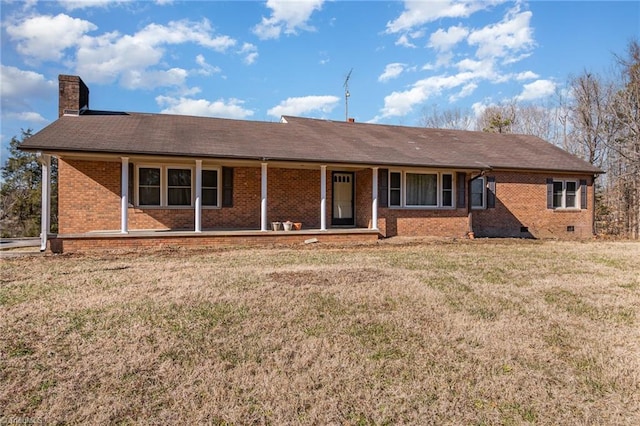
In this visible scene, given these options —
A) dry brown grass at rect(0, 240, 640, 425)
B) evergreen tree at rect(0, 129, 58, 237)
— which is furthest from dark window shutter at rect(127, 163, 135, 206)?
evergreen tree at rect(0, 129, 58, 237)

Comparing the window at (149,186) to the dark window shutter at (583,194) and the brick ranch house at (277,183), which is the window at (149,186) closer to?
the brick ranch house at (277,183)

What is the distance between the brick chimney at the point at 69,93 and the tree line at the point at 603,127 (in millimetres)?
22956

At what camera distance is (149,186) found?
12.2 meters

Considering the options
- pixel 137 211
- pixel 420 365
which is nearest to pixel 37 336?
pixel 420 365

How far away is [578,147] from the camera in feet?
89.0

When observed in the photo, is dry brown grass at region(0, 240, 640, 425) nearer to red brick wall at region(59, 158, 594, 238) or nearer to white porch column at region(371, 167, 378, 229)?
red brick wall at region(59, 158, 594, 238)

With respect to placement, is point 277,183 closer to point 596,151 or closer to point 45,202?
point 45,202

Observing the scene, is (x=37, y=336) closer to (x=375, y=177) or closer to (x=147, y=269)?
(x=147, y=269)

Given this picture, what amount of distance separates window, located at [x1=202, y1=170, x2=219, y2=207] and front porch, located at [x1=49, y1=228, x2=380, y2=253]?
6.99ft

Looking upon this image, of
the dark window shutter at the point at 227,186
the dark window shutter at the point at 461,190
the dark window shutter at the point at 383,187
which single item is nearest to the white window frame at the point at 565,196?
the dark window shutter at the point at 461,190

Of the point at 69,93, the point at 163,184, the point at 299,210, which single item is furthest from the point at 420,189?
the point at 69,93

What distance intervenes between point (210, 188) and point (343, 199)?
4810 mm

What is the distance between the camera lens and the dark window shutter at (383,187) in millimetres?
12727

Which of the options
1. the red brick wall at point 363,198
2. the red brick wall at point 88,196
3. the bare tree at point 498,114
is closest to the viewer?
the red brick wall at point 88,196
